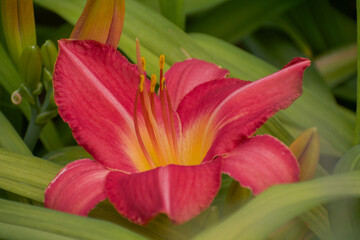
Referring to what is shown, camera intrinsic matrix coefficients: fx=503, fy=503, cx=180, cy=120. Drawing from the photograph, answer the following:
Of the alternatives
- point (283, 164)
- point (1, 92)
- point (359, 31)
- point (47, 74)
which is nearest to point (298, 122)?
point (359, 31)

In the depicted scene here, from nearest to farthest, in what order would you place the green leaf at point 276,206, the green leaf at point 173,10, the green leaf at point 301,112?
the green leaf at point 276,206 < the green leaf at point 301,112 < the green leaf at point 173,10

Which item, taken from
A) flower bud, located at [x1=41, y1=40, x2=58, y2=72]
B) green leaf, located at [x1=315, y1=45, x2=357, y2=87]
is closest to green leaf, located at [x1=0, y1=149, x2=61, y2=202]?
flower bud, located at [x1=41, y1=40, x2=58, y2=72]

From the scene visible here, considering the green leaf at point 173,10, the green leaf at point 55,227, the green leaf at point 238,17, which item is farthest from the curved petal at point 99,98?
the green leaf at point 238,17

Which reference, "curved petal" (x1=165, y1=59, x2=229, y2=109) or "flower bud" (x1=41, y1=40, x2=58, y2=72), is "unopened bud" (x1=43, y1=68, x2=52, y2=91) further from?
"curved petal" (x1=165, y1=59, x2=229, y2=109)

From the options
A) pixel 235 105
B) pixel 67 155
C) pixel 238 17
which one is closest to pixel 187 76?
pixel 235 105

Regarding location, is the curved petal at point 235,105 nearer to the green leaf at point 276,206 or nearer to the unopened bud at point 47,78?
the green leaf at point 276,206

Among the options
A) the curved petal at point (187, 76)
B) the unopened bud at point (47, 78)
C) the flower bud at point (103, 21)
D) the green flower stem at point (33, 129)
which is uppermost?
the flower bud at point (103, 21)

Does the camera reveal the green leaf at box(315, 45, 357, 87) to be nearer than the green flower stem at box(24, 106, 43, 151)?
No

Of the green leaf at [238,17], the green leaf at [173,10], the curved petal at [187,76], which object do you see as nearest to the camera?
the curved petal at [187,76]

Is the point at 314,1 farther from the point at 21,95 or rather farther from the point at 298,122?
the point at 21,95
